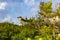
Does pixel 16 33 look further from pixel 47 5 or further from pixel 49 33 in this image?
pixel 47 5

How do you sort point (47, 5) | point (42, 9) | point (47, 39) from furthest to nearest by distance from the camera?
point (47, 39) → point (47, 5) → point (42, 9)

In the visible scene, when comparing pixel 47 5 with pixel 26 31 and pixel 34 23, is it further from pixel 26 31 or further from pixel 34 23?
pixel 26 31

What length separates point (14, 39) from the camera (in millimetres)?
29875

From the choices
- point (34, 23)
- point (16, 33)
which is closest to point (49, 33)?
point (34, 23)

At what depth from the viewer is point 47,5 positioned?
18.8 metres

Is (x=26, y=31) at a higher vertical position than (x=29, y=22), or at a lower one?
lower

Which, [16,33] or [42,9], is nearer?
[42,9]

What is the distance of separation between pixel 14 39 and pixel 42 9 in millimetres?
13263

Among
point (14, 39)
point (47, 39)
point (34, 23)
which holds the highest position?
point (34, 23)

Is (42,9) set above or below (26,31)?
above

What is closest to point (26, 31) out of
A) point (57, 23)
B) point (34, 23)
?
point (34, 23)

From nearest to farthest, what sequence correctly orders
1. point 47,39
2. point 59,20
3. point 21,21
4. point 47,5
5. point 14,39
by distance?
point 59,20 → point 21,21 → point 47,5 → point 47,39 → point 14,39

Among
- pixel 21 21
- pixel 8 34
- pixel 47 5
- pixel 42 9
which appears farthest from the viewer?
pixel 8 34

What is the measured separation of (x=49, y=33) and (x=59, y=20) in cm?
885
